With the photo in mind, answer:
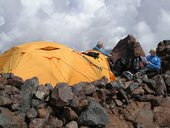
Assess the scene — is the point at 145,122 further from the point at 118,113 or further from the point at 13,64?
the point at 13,64

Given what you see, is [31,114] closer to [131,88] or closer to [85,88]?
[85,88]

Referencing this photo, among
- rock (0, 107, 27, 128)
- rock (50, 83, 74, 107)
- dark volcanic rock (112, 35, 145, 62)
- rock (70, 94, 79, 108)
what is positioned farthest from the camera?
dark volcanic rock (112, 35, 145, 62)

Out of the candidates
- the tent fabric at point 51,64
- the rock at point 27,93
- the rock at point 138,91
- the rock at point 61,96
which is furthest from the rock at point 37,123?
the rock at point 138,91

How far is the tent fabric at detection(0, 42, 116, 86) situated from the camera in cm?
1956

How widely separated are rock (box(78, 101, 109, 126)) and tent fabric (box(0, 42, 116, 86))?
4.17m

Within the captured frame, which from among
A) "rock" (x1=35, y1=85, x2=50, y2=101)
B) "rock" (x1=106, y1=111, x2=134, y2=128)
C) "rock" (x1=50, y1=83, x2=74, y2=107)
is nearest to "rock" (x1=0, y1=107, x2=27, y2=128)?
"rock" (x1=35, y1=85, x2=50, y2=101)

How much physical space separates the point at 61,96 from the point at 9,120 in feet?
7.42

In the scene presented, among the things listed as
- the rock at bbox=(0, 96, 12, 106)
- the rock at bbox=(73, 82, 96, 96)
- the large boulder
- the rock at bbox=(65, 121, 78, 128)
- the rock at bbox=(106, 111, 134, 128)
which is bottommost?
the rock at bbox=(65, 121, 78, 128)

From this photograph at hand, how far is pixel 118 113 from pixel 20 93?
14.0 ft

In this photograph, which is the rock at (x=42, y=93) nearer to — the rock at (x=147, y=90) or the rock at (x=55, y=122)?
the rock at (x=55, y=122)

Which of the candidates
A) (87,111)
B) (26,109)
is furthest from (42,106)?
(87,111)

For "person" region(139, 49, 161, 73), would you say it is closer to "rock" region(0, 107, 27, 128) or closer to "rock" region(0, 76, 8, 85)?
"rock" region(0, 76, 8, 85)

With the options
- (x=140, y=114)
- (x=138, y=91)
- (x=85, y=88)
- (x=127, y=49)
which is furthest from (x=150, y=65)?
(x=85, y=88)

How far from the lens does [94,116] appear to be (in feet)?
51.0
